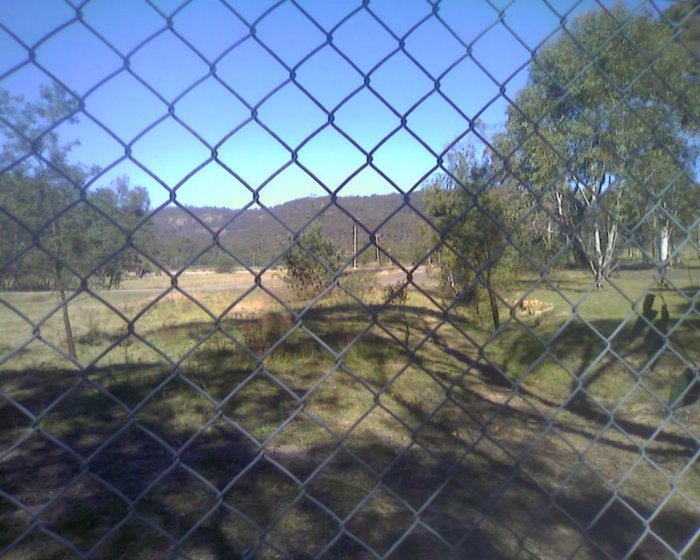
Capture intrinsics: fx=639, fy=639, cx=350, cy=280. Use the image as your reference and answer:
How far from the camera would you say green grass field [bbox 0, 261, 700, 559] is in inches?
87.4

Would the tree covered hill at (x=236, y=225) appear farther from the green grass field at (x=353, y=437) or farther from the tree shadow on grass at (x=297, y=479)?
the tree shadow on grass at (x=297, y=479)

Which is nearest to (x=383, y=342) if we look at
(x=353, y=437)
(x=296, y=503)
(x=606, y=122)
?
(x=353, y=437)

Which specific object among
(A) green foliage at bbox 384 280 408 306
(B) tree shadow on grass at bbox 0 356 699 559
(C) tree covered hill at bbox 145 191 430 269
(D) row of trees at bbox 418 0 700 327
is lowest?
(B) tree shadow on grass at bbox 0 356 699 559

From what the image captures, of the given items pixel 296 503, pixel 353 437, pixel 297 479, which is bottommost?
pixel 353 437

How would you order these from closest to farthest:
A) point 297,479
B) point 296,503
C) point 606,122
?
point 297,479
point 606,122
point 296,503

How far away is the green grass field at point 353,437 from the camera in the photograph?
222 centimetres

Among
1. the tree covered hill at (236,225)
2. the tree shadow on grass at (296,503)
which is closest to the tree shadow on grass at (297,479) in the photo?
the tree shadow on grass at (296,503)

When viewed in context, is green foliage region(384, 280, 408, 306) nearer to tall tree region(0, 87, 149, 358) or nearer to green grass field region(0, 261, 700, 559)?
green grass field region(0, 261, 700, 559)

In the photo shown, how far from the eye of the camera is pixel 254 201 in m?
1.35

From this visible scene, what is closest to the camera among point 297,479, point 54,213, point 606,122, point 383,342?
point 54,213

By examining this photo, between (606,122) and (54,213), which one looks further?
(606,122)

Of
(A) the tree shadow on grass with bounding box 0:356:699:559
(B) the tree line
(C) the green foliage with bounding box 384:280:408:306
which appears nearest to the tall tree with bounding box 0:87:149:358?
(B) the tree line

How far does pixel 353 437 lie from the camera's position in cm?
639

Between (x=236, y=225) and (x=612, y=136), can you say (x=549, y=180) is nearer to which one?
(x=612, y=136)
